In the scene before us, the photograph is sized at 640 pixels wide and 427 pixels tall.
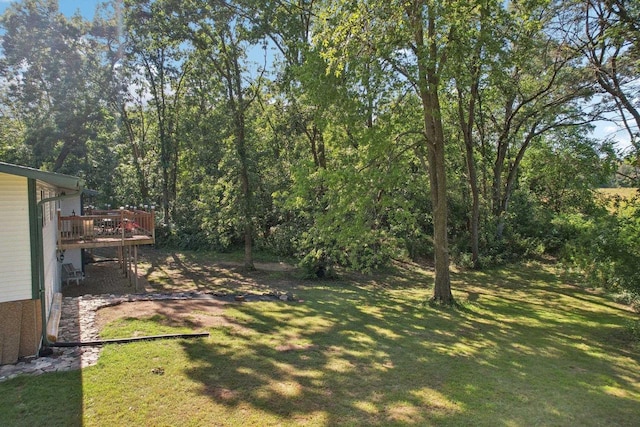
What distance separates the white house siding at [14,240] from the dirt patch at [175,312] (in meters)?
1.98

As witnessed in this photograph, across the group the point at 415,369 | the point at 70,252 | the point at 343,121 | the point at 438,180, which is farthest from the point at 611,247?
the point at 70,252

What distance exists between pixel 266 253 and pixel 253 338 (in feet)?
43.4

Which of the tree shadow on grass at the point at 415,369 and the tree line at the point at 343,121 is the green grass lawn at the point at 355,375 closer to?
the tree shadow on grass at the point at 415,369

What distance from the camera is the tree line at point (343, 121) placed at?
9352 mm

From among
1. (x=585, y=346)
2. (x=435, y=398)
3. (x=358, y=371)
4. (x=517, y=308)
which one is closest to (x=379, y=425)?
(x=435, y=398)

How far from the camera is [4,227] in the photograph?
20.3 feet

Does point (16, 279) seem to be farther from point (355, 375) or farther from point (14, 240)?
point (355, 375)

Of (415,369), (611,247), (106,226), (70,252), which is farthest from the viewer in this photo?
(70,252)

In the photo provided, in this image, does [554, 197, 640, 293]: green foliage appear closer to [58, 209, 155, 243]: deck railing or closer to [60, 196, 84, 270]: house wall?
[58, 209, 155, 243]: deck railing

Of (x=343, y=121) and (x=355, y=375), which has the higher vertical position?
(x=343, y=121)

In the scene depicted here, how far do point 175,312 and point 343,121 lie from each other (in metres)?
6.72

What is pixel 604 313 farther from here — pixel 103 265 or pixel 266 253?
pixel 103 265

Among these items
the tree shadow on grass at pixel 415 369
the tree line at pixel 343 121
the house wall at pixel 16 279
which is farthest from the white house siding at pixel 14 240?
the tree line at pixel 343 121

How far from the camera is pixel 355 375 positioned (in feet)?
20.4
